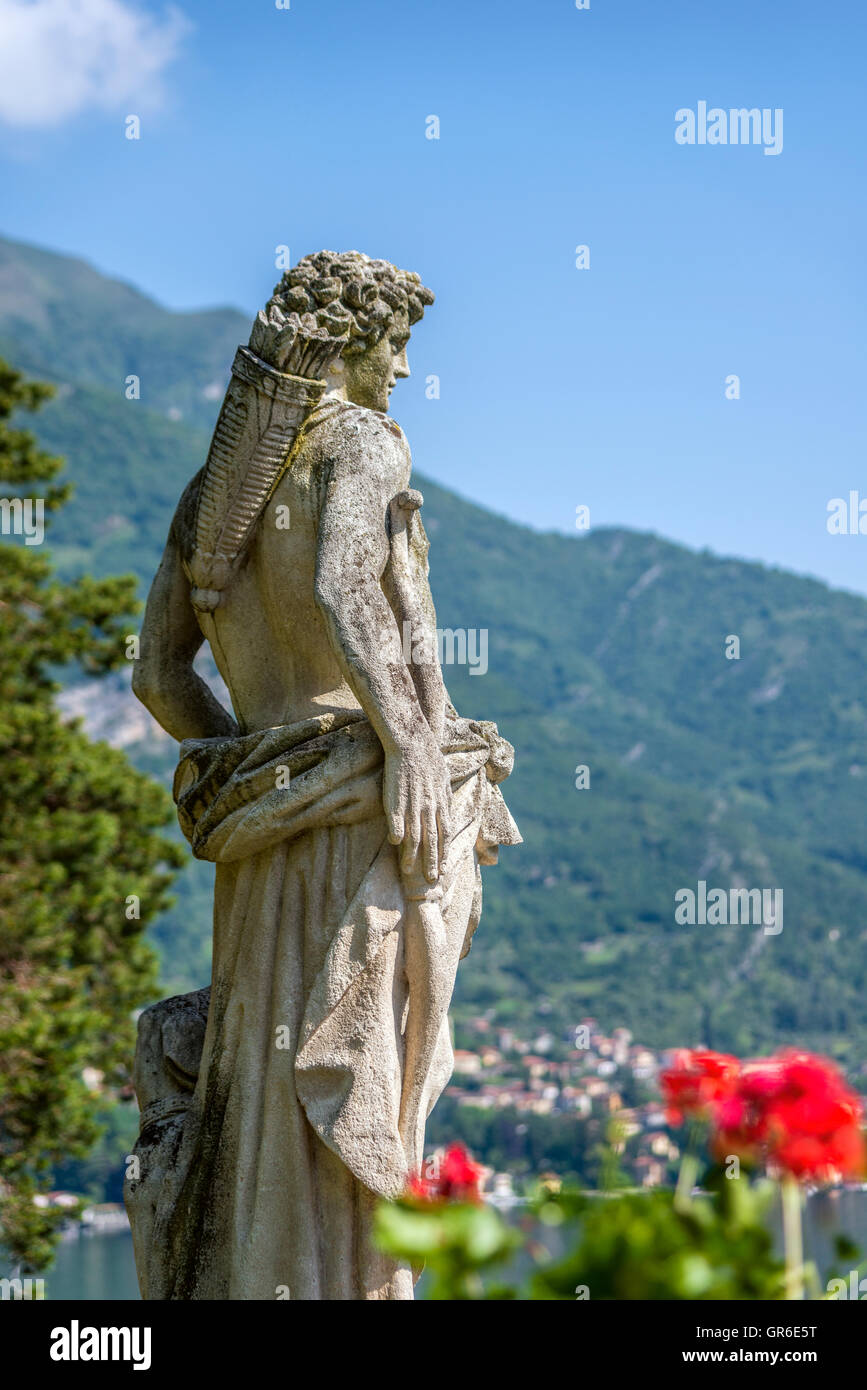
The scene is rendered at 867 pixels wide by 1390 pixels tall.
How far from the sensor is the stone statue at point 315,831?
5.49 metres

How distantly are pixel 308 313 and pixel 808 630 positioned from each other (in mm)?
157978

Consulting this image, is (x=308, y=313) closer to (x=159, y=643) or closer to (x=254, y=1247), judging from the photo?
(x=159, y=643)

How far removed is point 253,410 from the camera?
231 inches

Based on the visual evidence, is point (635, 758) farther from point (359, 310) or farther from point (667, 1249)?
point (667, 1249)

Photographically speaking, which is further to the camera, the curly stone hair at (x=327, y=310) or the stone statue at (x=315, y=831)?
the curly stone hair at (x=327, y=310)

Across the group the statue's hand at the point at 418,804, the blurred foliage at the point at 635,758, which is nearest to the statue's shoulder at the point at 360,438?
the statue's hand at the point at 418,804

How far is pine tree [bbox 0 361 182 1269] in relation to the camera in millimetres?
17734

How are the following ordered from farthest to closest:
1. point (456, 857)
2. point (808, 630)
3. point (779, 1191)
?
1. point (808, 630)
2. point (456, 857)
3. point (779, 1191)

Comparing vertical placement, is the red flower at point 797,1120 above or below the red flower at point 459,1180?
above

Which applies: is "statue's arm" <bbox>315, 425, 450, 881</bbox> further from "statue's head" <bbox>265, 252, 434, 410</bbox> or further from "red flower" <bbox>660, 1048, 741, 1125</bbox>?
"red flower" <bbox>660, 1048, 741, 1125</bbox>

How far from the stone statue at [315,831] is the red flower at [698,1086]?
8.94ft

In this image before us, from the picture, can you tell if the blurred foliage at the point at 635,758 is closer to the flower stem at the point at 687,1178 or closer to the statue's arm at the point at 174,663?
the statue's arm at the point at 174,663
